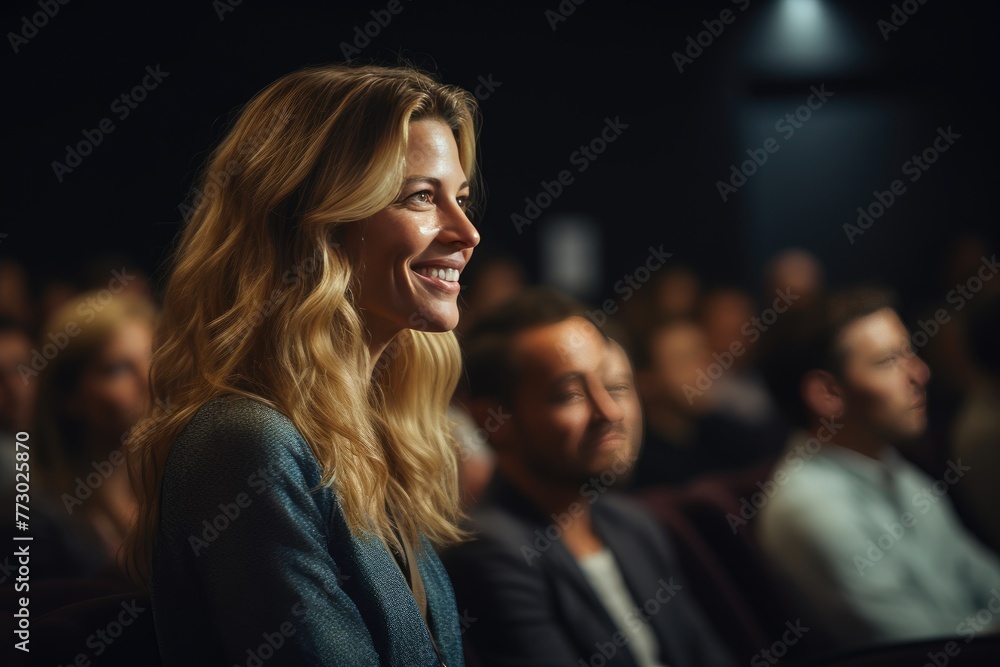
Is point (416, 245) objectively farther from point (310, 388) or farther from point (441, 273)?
point (310, 388)

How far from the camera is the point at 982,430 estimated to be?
2.16 meters

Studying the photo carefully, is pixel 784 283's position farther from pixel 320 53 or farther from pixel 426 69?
pixel 320 53

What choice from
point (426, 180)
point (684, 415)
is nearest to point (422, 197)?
point (426, 180)

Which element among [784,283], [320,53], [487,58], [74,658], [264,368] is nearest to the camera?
[264,368]

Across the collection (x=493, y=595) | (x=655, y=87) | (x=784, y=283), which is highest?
(x=655, y=87)

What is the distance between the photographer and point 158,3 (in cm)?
161

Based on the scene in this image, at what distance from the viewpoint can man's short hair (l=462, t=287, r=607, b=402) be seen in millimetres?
1697

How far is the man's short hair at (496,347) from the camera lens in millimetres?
1697

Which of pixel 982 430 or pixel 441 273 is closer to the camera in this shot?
pixel 441 273

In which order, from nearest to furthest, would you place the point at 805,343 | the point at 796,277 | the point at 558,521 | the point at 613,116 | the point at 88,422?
the point at 88,422
the point at 558,521
the point at 613,116
the point at 805,343
the point at 796,277

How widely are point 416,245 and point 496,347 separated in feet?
1.65

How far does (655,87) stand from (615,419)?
0.72 metres

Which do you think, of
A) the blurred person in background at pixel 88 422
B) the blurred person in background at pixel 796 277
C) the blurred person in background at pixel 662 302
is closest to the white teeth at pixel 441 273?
the blurred person in background at pixel 88 422

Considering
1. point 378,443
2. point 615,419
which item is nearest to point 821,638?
point 615,419
